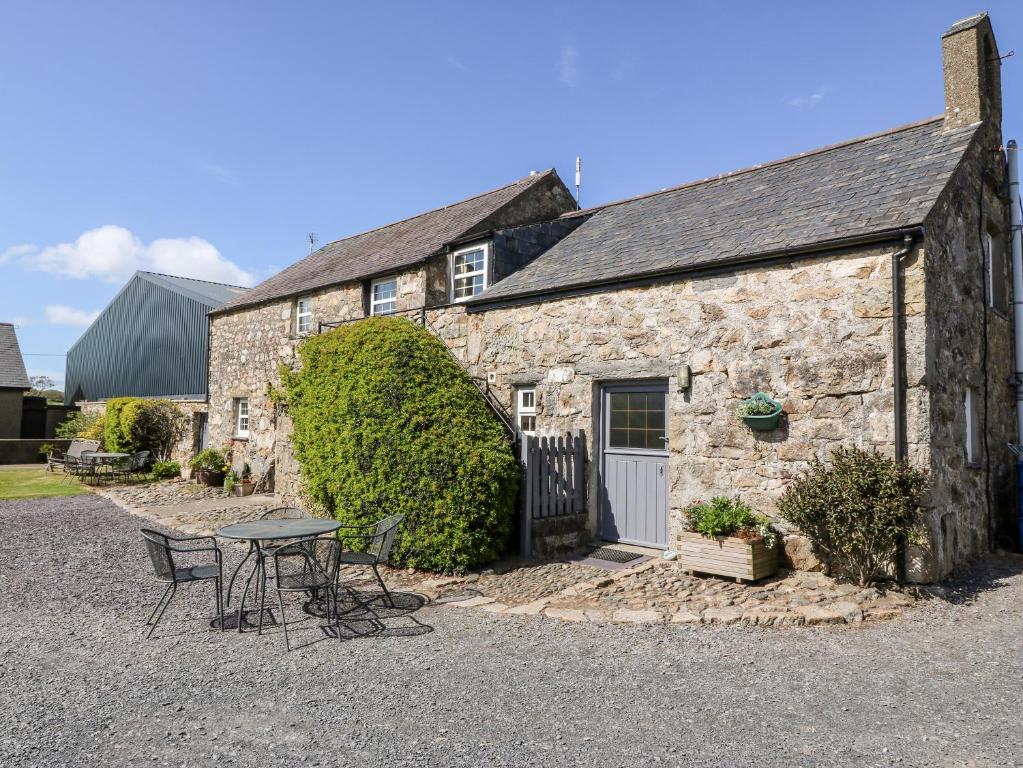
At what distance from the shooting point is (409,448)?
8.33 metres

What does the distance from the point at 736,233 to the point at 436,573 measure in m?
6.09

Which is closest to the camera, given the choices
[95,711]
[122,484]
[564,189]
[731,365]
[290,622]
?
[95,711]

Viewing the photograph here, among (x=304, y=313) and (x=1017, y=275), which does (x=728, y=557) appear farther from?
(x=304, y=313)

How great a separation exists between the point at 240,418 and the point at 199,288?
9.05 m

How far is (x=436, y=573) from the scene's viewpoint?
317 inches

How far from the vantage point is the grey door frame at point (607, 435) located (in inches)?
357

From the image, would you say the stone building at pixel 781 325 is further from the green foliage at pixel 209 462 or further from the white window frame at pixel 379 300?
the green foliage at pixel 209 462

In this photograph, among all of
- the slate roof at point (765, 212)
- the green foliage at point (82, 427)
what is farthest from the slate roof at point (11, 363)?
the slate roof at point (765, 212)

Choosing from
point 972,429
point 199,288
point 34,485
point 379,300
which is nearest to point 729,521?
point 972,429

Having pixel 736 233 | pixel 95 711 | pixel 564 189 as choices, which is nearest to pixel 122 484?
pixel 564 189

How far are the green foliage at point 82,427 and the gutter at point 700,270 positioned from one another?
17408 mm

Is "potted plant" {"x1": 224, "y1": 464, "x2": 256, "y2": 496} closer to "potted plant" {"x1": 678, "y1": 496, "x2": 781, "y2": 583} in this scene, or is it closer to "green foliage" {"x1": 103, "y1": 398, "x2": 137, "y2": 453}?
"green foliage" {"x1": 103, "y1": 398, "x2": 137, "y2": 453}

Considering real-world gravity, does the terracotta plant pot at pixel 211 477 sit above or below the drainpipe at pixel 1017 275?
below

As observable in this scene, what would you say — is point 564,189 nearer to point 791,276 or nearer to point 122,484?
point 791,276
